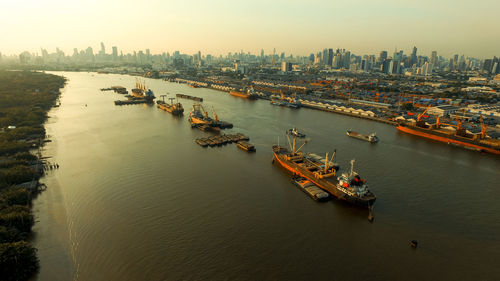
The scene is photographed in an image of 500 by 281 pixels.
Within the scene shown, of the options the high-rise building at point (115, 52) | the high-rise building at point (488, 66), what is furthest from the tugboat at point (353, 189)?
the high-rise building at point (115, 52)

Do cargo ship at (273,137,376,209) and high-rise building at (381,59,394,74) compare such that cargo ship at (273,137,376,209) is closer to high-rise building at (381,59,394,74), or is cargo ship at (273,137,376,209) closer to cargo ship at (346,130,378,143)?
cargo ship at (346,130,378,143)

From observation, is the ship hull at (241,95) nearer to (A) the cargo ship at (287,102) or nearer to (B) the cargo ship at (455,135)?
(A) the cargo ship at (287,102)

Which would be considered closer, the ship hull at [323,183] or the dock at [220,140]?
the ship hull at [323,183]

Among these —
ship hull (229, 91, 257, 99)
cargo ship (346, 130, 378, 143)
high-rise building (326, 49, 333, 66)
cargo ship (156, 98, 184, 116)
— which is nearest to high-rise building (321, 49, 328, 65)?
high-rise building (326, 49, 333, 66)

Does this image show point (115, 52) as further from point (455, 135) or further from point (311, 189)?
point (311, 189)

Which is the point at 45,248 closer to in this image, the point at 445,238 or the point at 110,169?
the point at 110,169

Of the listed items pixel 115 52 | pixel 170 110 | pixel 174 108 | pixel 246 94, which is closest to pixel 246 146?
pixel 174 108

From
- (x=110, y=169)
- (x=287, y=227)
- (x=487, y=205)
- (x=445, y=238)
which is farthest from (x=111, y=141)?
(x=487, y=205)
